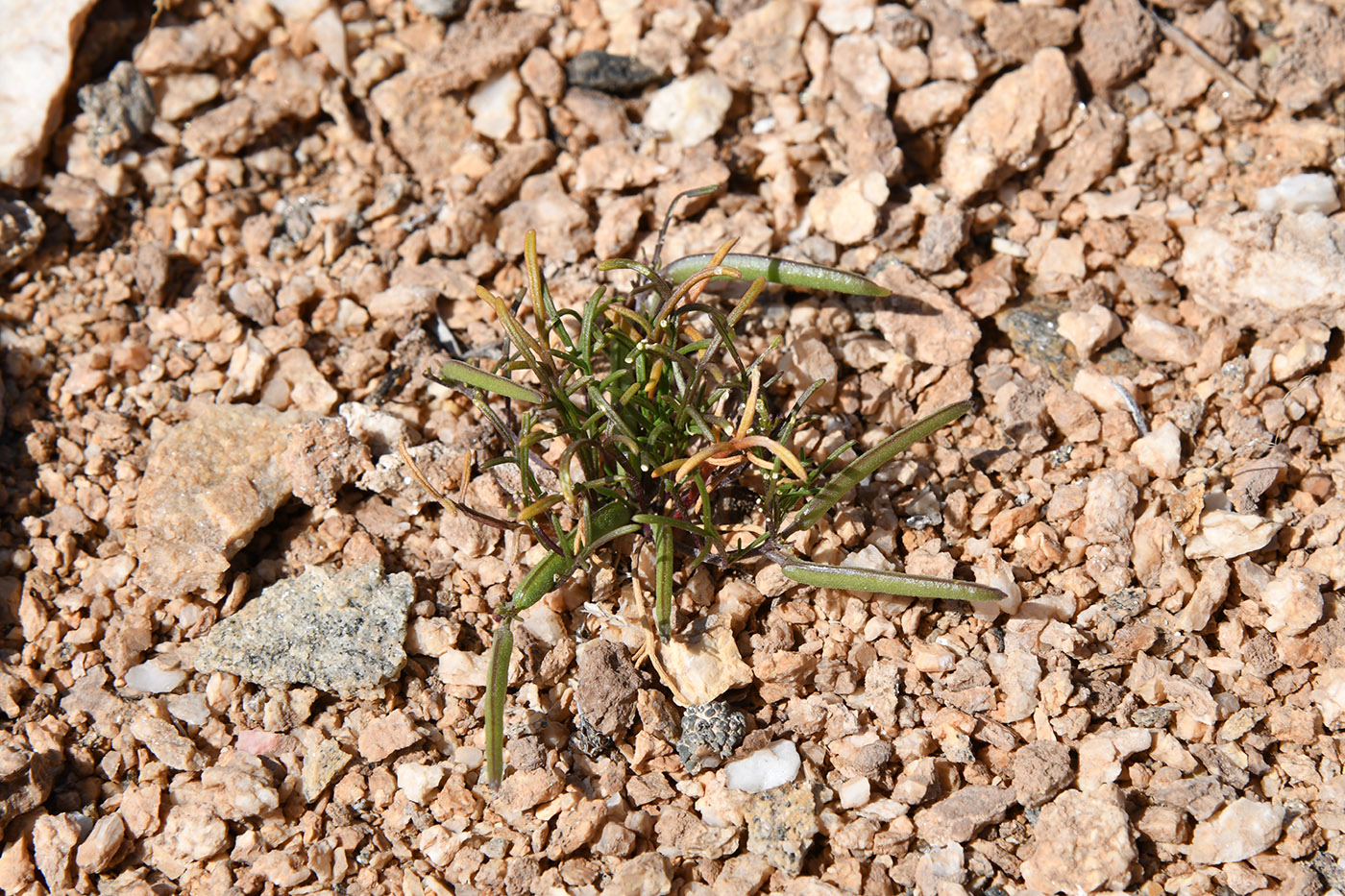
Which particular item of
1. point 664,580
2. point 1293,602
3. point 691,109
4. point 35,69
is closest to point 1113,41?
point 691,109

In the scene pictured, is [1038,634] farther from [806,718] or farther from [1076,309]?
[1076,309]

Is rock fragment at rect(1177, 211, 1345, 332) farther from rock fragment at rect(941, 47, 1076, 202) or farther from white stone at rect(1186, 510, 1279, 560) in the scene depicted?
white stone at rect(1186, 510, 1279, 560)

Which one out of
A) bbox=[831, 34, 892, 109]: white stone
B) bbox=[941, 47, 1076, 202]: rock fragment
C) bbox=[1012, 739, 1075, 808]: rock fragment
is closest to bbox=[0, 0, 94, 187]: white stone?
bbox=[831, 34, 892, 109]: white stone

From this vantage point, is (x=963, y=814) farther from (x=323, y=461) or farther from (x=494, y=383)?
(x=323, y=461)

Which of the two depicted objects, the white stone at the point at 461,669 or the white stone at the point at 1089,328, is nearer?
the white stone at the point at 461,669

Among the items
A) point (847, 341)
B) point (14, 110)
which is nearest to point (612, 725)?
point (847, 341)

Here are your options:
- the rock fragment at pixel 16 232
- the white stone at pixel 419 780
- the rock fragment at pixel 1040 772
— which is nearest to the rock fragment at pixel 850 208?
the rock fragment at pixel 1040 772

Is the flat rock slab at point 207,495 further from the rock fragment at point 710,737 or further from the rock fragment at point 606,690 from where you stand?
the rock fragment at point 710,737
